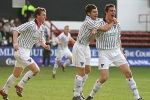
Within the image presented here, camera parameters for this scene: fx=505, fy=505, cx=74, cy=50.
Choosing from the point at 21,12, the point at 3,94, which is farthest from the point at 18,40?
the point at 21,12

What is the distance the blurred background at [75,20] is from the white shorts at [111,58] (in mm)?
19033

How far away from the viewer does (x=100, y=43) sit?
43.7 feet

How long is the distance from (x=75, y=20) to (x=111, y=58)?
25185 millimetres

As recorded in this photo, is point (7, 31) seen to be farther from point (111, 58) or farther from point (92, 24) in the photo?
point (111, 58)

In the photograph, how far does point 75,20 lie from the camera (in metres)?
38.3

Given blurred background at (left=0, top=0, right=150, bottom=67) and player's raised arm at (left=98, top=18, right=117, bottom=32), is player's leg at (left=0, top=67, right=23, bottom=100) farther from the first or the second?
blurred background at (left=0, top=0, right=150, bottom=67)

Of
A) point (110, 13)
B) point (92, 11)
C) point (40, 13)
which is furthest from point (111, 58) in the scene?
point (40, 13)

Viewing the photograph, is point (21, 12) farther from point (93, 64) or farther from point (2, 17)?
point (93, 64)

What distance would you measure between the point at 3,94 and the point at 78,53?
2.40 meters

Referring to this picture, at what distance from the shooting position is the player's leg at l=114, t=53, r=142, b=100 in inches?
514

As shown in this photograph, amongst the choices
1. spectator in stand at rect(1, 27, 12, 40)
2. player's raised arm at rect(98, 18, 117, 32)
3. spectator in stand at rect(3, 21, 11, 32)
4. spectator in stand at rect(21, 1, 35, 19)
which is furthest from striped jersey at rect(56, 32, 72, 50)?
player's raised arm at rect(98, 18, 117, 32)

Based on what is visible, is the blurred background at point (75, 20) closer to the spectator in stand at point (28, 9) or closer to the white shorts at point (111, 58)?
the spectator in stand at point (28, 9)

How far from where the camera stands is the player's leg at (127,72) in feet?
42.8

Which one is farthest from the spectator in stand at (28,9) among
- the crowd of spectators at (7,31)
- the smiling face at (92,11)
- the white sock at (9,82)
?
the smiling face at (92,11)
